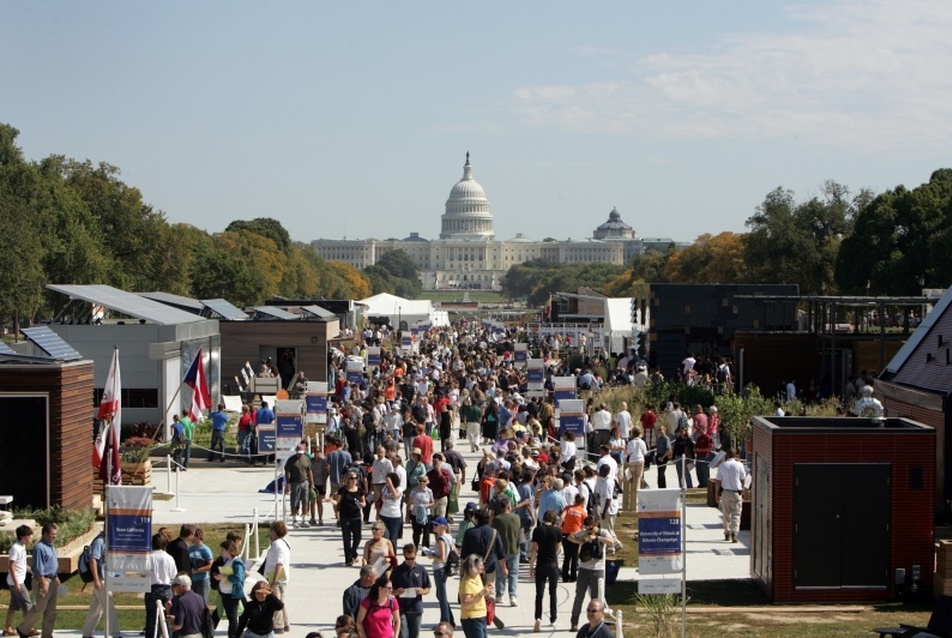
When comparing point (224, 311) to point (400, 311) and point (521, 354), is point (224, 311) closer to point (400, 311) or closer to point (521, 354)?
point (521, 354)

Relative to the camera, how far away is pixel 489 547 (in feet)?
48.9

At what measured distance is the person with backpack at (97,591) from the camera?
14.1 meters

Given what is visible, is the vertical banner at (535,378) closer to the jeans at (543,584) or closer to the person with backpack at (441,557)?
the person with backpack at (441,557)

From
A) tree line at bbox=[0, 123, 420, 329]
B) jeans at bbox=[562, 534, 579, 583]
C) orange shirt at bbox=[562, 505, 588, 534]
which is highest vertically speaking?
tree line at bbox=[0, 123, 420, 329]

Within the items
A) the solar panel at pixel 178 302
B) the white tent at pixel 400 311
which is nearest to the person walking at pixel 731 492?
the solar panel at pixel 178 302

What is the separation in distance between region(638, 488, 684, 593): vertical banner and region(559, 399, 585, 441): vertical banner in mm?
11461

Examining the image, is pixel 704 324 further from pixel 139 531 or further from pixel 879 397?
pixel 139 531

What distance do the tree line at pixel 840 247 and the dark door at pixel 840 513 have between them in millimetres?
34024

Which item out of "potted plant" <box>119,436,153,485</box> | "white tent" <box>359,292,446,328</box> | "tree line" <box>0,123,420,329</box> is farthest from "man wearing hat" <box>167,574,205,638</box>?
"white tent" <box>359,292,446,328</box>

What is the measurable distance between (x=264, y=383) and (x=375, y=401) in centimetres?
747

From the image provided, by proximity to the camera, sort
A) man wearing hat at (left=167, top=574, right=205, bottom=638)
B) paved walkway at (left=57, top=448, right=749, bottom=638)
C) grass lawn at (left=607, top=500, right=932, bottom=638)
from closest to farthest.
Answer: man wearing hat at (left=167, top=574, right=205, bottom=638), grass lawn at (left=607, top=500, right=932, bottom=638), paved walkway at (left=57, top=448, right=749, bottom=638)

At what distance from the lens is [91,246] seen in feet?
216

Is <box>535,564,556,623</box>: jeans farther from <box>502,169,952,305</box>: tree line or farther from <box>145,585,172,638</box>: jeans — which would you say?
<box>502,169,952,305</box>: tree line

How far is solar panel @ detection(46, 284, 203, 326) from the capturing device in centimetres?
3147
